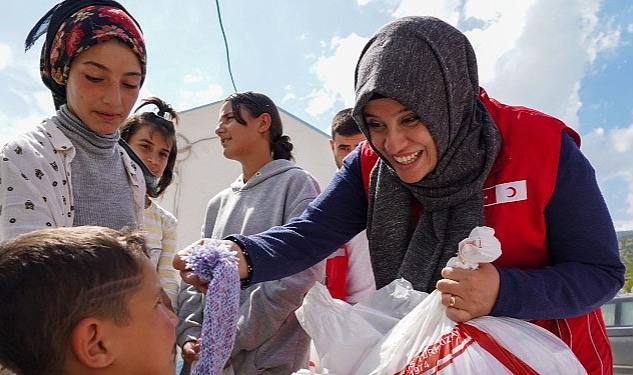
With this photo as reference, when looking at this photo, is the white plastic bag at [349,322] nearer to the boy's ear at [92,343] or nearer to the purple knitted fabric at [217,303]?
the purple knitted fabric at [217,303]

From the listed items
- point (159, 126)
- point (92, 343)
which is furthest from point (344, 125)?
point (92, 343)

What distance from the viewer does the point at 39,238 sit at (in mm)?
1248

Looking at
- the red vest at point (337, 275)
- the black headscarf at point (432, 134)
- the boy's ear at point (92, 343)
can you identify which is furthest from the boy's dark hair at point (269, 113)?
the boy's ear at point (92, 343)

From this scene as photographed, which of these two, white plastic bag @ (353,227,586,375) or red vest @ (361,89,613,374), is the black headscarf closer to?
red vest @ (361,89,613,374)

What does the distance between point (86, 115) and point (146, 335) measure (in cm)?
70

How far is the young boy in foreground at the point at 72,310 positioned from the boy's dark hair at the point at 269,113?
152cm

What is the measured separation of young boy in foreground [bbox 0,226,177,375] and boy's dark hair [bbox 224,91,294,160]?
152 cm

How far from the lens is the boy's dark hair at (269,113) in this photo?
110 inches

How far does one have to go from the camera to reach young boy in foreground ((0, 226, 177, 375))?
1205 mm

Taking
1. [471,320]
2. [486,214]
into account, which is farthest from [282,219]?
[471,320]

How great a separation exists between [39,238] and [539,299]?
1061 mm

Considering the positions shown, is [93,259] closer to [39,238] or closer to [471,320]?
[39,238]

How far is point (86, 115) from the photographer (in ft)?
5.61

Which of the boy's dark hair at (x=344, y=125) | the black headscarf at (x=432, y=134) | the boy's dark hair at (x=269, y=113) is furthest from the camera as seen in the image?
the boy's dark hair at (x=344, y=125)
